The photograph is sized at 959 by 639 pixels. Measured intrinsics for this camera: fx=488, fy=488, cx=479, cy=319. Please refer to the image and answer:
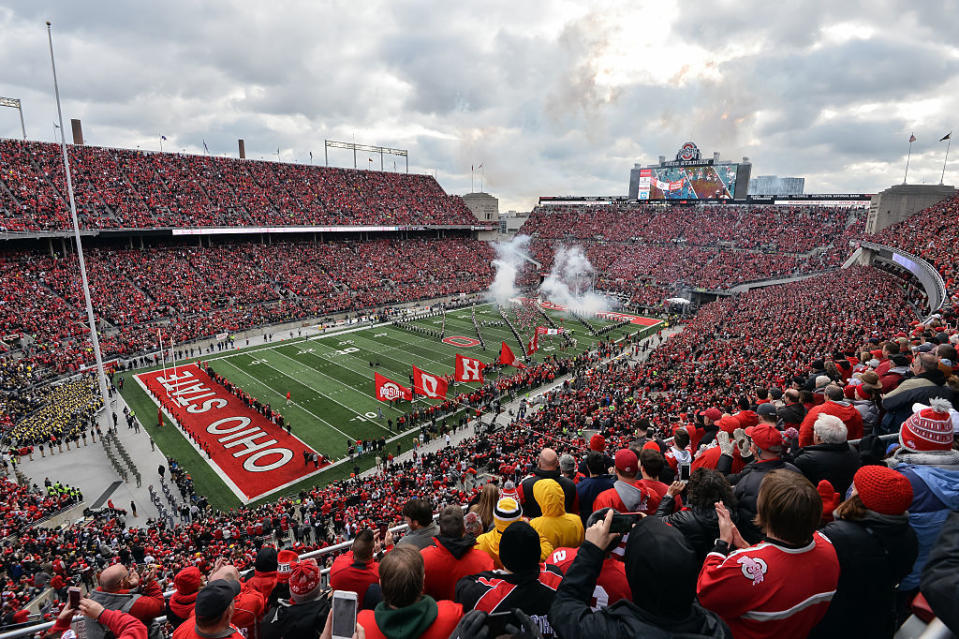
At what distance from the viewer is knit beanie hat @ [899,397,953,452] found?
313cm

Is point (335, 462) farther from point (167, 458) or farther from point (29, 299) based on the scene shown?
point (29, 299)

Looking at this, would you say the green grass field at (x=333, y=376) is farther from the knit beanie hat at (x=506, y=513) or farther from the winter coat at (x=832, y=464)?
the winter coat at (x=832, y=464)

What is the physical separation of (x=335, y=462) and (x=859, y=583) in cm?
1914

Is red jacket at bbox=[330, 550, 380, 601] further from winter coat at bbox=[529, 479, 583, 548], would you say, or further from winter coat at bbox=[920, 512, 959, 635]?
winter coat at bbox=[920, 512, 959, 635]

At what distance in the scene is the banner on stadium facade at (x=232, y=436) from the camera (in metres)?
18.3

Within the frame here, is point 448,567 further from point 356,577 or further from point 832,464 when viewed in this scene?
point 832,464

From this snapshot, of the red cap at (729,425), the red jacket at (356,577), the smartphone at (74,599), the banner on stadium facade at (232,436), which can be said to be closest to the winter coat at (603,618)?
the red jacket at (356,577)

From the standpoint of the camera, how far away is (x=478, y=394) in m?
24.7

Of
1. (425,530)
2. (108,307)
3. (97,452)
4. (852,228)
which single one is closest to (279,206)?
(108,307)

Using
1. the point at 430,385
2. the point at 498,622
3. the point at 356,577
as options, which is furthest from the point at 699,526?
the point at 430,385

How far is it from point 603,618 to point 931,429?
8.87ft

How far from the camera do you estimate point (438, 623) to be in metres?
2.59

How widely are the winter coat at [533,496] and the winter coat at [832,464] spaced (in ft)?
6.31

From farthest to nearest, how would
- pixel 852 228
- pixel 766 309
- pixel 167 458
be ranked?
pixel 852 228, pixel 766 309, pixel 167 458
